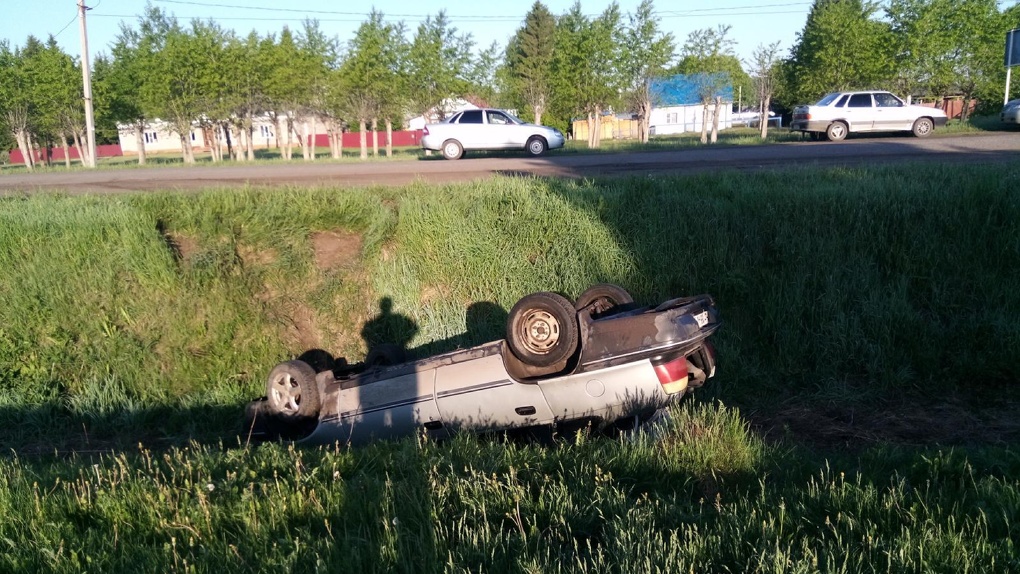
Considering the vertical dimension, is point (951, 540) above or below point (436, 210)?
below

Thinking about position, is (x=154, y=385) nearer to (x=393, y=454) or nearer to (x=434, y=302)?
(x=434, y=302)

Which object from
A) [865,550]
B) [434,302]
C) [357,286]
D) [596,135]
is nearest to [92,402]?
[357,286]

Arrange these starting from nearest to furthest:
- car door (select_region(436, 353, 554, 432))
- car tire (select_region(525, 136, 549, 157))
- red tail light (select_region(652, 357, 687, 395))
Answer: red tail light (select_region(652, 357, 687, 395))
car door (select_region(436, 353, 554, 432))
car tire (select_region(525, 136, 549, 157))

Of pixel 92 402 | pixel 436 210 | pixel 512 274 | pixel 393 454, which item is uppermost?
pixel 436 210

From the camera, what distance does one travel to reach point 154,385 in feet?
26.2

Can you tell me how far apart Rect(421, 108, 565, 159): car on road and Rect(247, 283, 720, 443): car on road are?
A: 67.9 ft

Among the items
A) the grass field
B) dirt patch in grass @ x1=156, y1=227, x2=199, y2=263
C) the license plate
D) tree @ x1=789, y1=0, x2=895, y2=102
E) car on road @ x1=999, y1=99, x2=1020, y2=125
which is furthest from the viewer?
tree @ x1=789, y1=0, x2=895, y2=102

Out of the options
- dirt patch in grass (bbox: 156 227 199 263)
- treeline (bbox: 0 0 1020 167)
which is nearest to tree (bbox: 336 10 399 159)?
treeline (bbox: 0 0 1020 167)

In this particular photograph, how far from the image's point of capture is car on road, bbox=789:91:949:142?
25031mm

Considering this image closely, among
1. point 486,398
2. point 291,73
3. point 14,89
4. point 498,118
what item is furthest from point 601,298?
point 14,89

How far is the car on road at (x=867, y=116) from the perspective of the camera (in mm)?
25031

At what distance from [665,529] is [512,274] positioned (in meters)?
5.06

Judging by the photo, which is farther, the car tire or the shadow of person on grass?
the car tire

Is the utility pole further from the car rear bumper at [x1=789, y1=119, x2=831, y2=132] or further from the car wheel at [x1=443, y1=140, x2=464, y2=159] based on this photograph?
the car rear bumper at [x1=789, y1=119, x2=831, y2=132]
